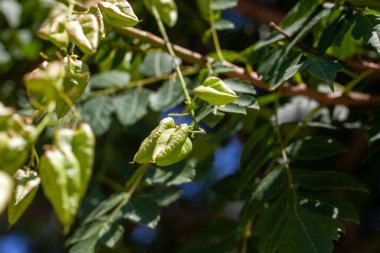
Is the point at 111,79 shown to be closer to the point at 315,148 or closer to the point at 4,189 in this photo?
the point at 315,148

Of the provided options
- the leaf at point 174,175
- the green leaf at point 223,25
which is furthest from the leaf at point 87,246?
the green leaf at point 223,25

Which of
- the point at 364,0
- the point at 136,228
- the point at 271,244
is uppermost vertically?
the point at 364,0

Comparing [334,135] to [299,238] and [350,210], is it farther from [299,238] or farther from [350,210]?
[299,238]

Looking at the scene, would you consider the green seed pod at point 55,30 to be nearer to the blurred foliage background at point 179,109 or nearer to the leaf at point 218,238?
the blurred foliage background at point 179,109

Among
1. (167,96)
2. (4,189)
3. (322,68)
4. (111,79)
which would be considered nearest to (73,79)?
(4,189)

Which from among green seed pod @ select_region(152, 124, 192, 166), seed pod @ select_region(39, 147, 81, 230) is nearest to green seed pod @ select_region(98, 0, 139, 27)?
green seed pod @ select_region(152, 124, 192, 166)

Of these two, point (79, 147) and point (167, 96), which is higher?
point (79, 147)

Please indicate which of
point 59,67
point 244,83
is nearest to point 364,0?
point 244,83
